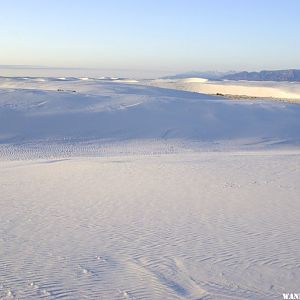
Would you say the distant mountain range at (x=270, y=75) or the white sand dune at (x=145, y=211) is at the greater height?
the distant mountain range at (x=270, y=75)

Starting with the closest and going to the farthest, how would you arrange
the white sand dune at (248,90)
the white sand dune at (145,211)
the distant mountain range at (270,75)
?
the white sand dune at (145,211)
the white sand dune at (248,90)
the distant mountain range at (270,75)

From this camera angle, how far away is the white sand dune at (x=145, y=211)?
20.0ft

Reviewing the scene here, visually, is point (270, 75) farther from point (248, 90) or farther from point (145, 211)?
point (145, 211)

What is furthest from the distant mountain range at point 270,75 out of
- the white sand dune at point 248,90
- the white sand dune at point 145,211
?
the white sand dune at point 145,211

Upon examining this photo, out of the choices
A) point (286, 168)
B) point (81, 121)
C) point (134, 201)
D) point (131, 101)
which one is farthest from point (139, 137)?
point (134, 201)

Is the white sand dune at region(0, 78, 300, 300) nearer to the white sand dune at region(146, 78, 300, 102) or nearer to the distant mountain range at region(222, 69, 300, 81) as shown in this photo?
the white sand dune at region(146, 78, 300, 102)

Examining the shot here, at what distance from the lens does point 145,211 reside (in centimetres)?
965

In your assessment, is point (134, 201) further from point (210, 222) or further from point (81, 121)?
point (81, 121)

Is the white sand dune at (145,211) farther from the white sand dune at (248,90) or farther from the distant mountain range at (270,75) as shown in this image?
the distant mountain range at (270,75)

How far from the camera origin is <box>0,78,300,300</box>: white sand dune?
611cm

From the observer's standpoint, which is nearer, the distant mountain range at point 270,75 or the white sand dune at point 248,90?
the white sand dune at point 248,90

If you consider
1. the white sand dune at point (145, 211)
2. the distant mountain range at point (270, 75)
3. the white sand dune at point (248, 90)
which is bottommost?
the white sand dune at point (145, 211)

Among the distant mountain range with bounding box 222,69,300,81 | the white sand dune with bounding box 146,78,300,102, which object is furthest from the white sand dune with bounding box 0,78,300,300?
the distant mountain range with bounding box 222,69,300,81

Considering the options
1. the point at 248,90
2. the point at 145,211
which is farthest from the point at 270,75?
the point at 145,211
